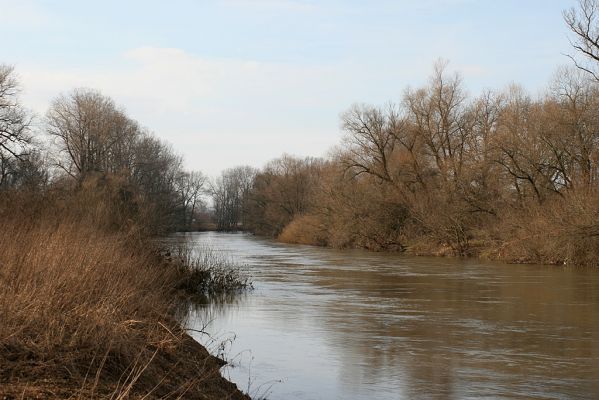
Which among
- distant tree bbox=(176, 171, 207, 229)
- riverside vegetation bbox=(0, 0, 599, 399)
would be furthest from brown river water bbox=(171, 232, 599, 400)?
distant tree bbox=(176, 171, 207, 229)

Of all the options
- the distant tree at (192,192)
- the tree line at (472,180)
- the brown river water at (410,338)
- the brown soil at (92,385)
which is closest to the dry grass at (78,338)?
the brown soil at (92,385)

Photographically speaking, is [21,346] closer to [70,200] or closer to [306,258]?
[70,200]

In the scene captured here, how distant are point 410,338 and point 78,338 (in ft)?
25.1

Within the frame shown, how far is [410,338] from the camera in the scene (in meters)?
12.7

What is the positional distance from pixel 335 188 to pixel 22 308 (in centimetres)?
4347

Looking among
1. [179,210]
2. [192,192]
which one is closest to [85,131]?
[179,210]

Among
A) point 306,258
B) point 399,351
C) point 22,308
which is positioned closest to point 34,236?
point 22,308

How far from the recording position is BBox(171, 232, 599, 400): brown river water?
9198 mm

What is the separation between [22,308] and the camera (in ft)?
21.9

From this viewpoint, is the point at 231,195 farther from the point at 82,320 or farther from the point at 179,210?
the point at 82,320

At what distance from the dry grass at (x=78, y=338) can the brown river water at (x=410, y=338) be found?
1.56m

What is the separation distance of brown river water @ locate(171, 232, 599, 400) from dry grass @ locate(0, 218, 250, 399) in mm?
1561

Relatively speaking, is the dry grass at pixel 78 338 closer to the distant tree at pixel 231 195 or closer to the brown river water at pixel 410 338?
the brown river water at pixel 410 338

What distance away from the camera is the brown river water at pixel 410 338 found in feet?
30.2
